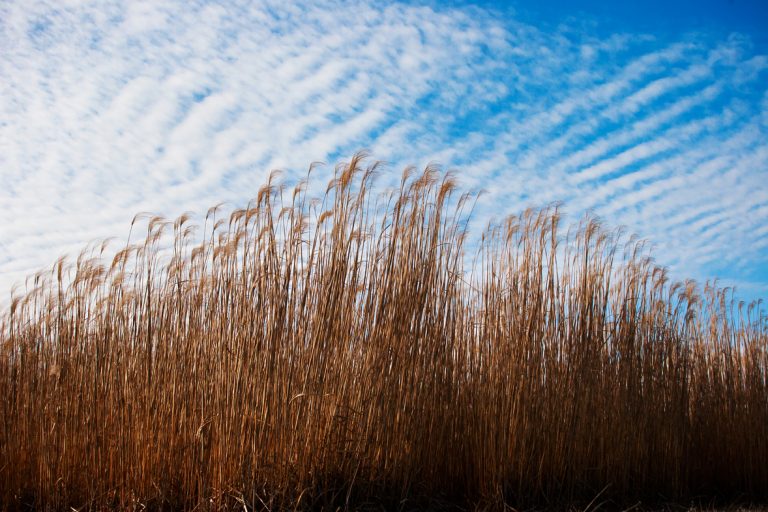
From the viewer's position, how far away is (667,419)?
4672 millimetres

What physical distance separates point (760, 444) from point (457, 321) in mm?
3797

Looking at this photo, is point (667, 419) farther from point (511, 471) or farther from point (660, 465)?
point (511, 471)

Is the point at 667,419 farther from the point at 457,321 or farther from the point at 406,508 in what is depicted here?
the point at 406,508

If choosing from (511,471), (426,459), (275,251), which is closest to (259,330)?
(275,251)

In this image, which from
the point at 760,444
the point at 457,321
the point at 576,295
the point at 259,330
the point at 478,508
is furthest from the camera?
the point at 760,444

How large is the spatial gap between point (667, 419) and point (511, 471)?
1812 millimetres

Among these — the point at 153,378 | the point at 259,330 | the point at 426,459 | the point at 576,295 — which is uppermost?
the point at 576,295

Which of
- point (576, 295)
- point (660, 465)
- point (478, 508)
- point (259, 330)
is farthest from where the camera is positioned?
point (660, 465)

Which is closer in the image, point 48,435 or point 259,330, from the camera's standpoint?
point 259,330

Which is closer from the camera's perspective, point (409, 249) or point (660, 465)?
point (409, 249)

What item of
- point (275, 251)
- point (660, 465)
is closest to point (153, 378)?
point (275, 251)

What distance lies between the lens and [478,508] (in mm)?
3311

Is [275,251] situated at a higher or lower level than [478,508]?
higher

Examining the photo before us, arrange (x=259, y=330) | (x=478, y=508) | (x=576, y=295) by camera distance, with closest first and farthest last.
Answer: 1. (x=259, y=330)
2. (x=478, y=508)
3. (x=576, y=295)
